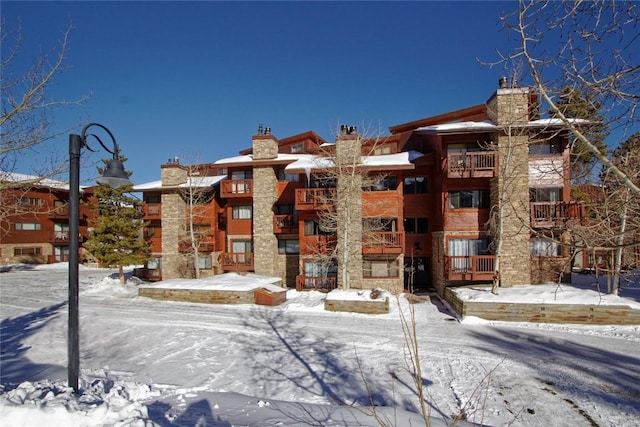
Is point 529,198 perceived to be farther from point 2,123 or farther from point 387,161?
point 2,123

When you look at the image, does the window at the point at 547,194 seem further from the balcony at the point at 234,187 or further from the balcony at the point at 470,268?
the balcony at the point at 234,187

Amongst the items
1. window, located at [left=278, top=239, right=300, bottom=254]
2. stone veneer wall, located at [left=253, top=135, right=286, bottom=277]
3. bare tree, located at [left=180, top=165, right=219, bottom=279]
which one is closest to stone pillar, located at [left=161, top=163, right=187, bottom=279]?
bare tree, located at [left=180, top=165, right=219, bottom=279]

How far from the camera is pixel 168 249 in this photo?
80.0ft

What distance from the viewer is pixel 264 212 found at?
22.3m

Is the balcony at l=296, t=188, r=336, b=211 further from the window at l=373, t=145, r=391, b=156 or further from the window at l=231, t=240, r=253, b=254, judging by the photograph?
the window at l=373, t=145, r=391, b=156

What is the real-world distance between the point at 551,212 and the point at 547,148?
3779 mm

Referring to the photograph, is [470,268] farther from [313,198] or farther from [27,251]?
[27,251]

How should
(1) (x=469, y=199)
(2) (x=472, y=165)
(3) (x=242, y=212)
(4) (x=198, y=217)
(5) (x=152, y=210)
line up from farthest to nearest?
(5) (x=152, y=210) < (4) (x=198, y=217) < (3) (x=242, y=212) < (1) (x=469, y=199) < (2) (x=472, y=165)

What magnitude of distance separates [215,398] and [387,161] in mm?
15207

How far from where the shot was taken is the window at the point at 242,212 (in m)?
23.7

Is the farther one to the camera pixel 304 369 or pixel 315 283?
pixel 315 283

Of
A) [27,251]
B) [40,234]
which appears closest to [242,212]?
[40,234]

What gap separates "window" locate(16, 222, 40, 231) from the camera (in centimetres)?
3462

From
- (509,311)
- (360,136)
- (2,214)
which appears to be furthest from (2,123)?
(509,311)
